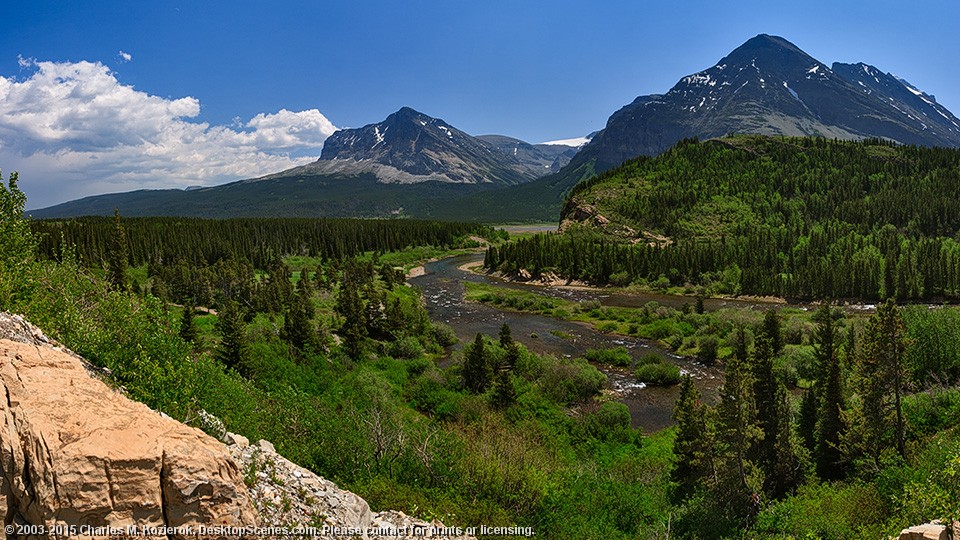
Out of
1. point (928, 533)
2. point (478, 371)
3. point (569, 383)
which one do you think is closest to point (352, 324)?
point (478, 371)

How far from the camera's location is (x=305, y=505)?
555 inches

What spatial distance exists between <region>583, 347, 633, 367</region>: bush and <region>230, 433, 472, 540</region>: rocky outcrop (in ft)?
159

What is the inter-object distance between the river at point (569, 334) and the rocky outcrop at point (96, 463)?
129 feet

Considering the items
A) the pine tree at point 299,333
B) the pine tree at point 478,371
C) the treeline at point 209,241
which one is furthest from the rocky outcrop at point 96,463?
the treeline at point 209,241

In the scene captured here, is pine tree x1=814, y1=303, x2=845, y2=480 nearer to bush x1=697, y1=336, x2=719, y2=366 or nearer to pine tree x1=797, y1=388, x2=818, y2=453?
pine tree x1=797, y1=388, x2=818, y2=453

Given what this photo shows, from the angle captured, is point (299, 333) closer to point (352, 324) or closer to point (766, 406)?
point (352, 324)

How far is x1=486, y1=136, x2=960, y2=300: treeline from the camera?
3974 inches

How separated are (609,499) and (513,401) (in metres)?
18.3

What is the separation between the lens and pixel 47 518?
358 inches

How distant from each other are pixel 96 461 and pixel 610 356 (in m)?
59.2

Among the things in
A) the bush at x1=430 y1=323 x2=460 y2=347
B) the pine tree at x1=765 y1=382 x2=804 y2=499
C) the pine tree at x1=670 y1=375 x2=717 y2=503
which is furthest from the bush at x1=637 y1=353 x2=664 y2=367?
the pine tree at x1=765 y1=382 x2=804 y2=499

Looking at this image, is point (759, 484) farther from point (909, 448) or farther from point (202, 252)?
point (202, 252)

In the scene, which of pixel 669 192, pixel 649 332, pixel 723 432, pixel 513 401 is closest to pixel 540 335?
pixel 649 332

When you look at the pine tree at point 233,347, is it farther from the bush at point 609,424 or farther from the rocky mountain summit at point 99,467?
the rocky mountain summit at point 99,467
